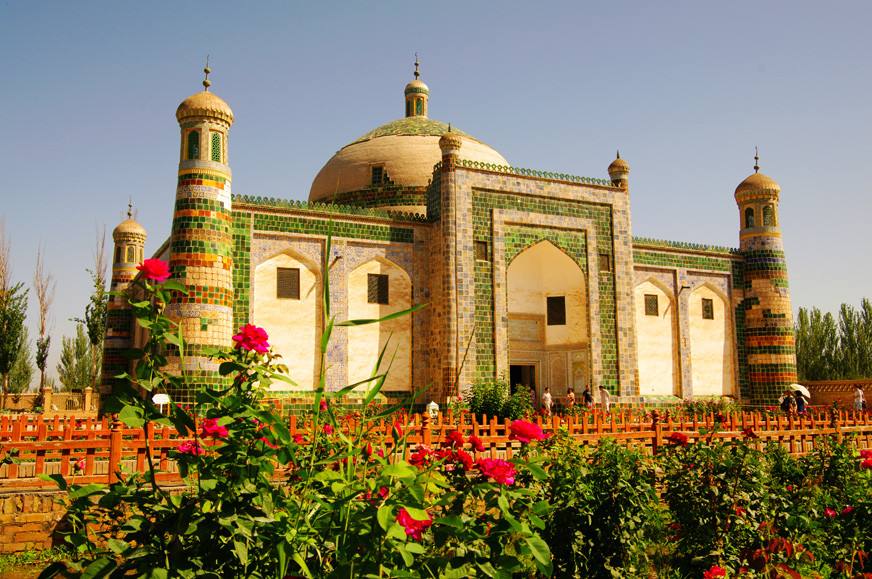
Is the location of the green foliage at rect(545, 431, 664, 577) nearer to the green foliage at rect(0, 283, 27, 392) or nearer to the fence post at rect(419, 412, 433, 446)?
the fence post at rect(419, 412, 433, 446)

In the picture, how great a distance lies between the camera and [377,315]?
672 inches

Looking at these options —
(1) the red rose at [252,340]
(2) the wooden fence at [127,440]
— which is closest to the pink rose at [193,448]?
(1) the red rose at [252,340]

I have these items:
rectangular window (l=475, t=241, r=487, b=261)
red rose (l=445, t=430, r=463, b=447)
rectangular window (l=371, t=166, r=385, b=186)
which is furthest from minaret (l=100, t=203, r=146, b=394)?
red rose (l=445, t=430, r=463, b=447)

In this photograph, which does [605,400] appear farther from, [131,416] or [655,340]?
[131,416]

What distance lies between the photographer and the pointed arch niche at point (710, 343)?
71.1 ft

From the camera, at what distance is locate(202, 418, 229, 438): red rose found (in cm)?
305

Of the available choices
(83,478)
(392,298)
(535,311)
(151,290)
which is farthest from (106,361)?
(151,290)

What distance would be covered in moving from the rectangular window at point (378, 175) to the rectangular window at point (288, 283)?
5.60 m

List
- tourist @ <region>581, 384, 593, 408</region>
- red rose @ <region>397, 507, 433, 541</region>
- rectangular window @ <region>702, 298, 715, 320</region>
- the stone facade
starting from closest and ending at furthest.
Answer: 1. red rose @ <region>397, 507, 433, 541</region>
2. the stone facade
3. tourist @ <region>581, 384, 593, 408</region>
4. rectangular window @ <region>702, 298, 715, 320</region>

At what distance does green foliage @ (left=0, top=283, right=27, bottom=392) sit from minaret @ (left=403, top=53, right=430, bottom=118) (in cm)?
1636

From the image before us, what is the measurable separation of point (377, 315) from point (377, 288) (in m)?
0.84

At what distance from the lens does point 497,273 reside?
17766 mm

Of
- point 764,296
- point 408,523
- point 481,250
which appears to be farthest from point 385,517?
point 764,296

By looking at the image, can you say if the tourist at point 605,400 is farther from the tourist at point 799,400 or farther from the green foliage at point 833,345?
the green foliage at point 833,345
